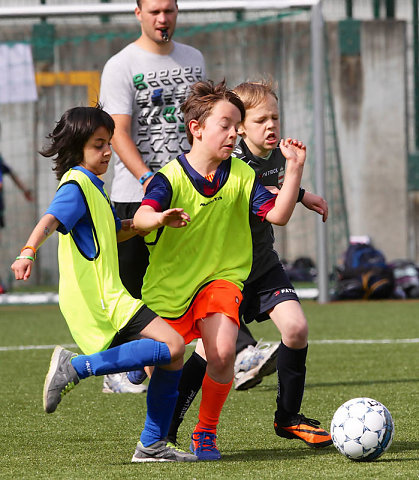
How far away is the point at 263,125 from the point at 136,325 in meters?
1.16

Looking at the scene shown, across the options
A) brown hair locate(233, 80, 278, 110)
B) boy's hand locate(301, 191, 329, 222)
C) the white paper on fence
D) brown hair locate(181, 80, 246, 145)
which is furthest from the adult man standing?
the white paper on fence

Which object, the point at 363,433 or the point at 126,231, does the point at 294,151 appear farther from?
the point at 363,433

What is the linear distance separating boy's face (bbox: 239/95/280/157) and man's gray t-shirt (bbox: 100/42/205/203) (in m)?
0.96

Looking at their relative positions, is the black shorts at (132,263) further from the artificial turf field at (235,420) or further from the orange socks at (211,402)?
the orange socks at (211,402)

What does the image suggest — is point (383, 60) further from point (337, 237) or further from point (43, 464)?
point (43, 464)

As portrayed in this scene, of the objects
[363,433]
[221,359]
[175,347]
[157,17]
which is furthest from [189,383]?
[157,17]

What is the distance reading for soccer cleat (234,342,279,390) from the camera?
17.0 feet

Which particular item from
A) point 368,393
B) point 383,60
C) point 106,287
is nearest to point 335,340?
point 368,393

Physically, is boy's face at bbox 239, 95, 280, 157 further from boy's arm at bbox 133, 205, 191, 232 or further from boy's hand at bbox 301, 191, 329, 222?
boy's arm at bbox 133, 205, 191, 232

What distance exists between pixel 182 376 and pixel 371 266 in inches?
290

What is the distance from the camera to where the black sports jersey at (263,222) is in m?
4.28

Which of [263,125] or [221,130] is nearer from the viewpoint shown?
[221,130]

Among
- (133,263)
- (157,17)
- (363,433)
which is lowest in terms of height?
(363,433)

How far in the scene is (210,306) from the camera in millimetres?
A: 3721
